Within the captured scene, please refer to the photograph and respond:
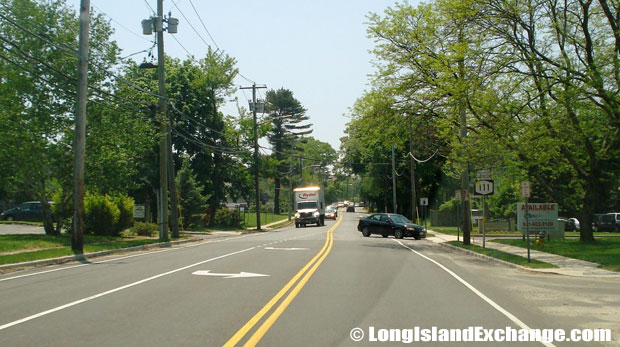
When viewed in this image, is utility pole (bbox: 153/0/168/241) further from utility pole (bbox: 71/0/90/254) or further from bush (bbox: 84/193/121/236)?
utility pole (bbox: 71/0/90/254)

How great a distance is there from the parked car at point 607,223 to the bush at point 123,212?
3528 centimetres

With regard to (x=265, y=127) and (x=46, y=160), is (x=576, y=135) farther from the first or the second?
(x=265, y=127)

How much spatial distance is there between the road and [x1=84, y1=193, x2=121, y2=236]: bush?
14.4 metres

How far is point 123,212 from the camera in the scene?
111 ft

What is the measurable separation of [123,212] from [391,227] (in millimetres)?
16024

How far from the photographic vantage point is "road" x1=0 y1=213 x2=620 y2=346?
7.68 m

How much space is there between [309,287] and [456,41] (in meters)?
18.9

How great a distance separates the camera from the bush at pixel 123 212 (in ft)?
109

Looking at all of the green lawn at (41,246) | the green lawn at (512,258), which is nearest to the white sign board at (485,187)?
the green lawn at (512,258)

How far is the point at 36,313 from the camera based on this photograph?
29.8ft

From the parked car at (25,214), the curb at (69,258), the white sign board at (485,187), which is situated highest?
the white sign board at (485,187)

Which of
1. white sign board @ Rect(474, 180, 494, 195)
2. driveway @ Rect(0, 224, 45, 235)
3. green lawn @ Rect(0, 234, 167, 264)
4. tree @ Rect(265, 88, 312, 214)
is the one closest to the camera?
green lawn @ Rect(0, 234, 167, 264)

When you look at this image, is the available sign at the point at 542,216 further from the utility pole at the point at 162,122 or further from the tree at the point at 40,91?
the tree at the point at 40,91

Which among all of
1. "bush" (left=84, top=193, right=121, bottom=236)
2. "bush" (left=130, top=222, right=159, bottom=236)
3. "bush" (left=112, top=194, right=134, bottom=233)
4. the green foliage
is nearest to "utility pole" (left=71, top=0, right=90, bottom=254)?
"bush" (left=84, top=193, right=121, bottom=236)
